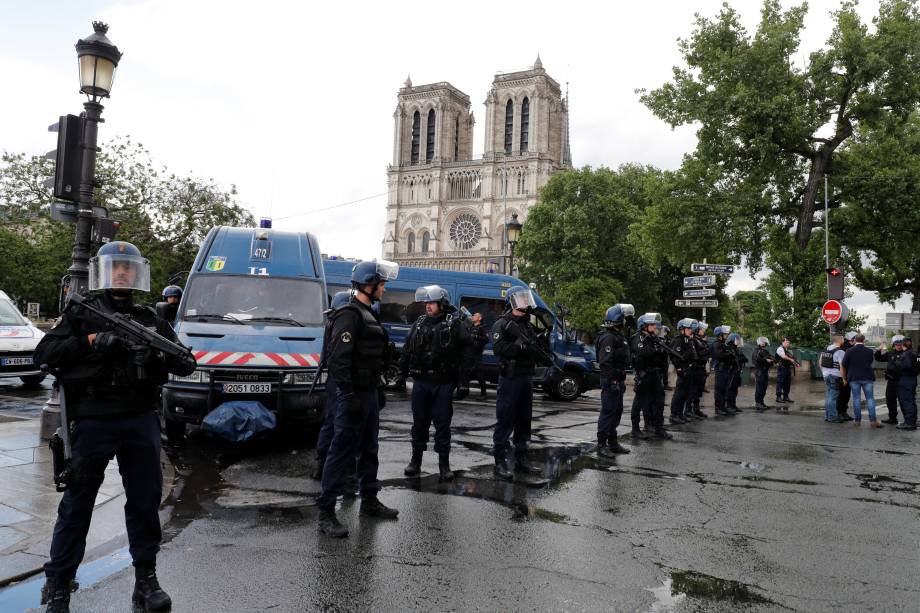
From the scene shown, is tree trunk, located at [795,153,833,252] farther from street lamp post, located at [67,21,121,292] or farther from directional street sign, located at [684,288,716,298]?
street lamp post, located at [67,21,121,292]

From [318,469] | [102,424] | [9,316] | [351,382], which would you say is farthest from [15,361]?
[102,424]

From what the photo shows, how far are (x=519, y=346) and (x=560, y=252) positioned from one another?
4069 centimetres

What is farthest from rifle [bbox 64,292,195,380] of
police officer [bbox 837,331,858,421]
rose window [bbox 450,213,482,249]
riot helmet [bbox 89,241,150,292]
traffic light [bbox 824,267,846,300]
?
rose window [bbox 450,213,482,249]

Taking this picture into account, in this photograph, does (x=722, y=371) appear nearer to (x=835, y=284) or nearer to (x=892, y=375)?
(x=892, y=375)

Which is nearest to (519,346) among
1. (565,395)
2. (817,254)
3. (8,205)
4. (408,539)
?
(408,539)

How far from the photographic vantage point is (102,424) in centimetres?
351

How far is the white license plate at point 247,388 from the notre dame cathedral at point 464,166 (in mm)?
77395

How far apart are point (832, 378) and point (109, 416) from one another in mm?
13728

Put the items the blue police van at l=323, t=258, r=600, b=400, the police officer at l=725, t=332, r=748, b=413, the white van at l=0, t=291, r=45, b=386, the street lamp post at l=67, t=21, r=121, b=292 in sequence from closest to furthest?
the street lamp post at l=67, t=21, r=121, b=292, the white van at l=0, t=291, r=45, b=386, the police officer at l=725, t=332, r=748, b=413, the blue police van at l=323, t=258, r=600, b=400

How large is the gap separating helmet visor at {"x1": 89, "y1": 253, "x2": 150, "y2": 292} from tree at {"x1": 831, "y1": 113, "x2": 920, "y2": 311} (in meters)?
21.5

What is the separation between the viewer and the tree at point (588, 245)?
44.1m

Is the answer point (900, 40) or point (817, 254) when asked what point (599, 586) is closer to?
point (900, 40)

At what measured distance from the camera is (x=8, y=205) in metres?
27.8

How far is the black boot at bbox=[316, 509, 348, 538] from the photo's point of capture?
183 inches
